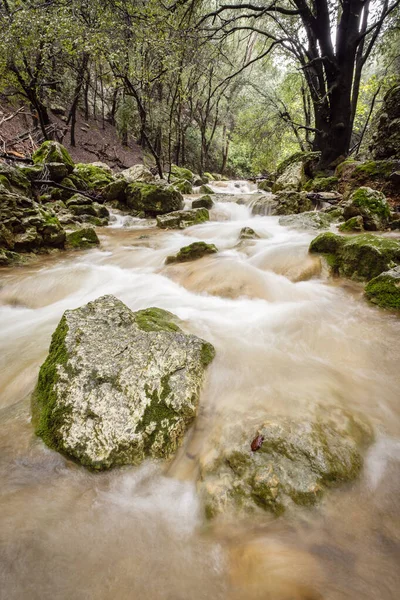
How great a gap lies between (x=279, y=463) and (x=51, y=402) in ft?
4.85

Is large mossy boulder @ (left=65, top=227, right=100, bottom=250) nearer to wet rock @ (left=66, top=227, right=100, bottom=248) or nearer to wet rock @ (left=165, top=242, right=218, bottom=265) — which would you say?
wet rock @ (left=66, top=227, right=100, bottom=248)

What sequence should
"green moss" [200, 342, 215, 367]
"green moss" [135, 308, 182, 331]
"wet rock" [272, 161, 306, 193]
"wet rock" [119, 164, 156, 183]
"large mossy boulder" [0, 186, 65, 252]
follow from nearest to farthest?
"green moss" [200, 342, 215, 367] < "green moss" [135, 308, 182, 331] < "large mossy boulder" [0, 186, 65, 252] < "wet rock" [272, 161, 306, 193] < "wet rock" [119, 164, 156, 183]

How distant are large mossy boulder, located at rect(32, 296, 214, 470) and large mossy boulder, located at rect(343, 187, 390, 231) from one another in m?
6.33

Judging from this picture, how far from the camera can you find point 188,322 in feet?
11.5

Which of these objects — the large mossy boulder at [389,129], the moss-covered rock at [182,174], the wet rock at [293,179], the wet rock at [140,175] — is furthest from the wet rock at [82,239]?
the moss-covered rock at [182,174]

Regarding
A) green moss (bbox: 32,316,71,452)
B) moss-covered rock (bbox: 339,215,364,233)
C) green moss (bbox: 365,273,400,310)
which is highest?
moss-covered rock (bbox: 339,215,364,233)

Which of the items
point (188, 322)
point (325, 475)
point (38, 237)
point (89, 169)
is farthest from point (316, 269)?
point (89, 169)

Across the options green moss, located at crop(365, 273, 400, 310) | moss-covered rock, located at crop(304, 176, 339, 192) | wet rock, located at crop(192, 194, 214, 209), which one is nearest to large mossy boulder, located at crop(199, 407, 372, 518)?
green moss, located at crop(365, 273, 400, 310)

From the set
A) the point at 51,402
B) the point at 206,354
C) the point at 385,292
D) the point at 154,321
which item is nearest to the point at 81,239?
the point at 154,321

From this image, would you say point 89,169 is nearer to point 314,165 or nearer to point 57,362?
point 314,165

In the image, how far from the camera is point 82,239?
292 inches

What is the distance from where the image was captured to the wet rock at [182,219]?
32.1ft

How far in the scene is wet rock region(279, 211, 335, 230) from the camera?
7.92 meters

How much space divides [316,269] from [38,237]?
6.06 metres
